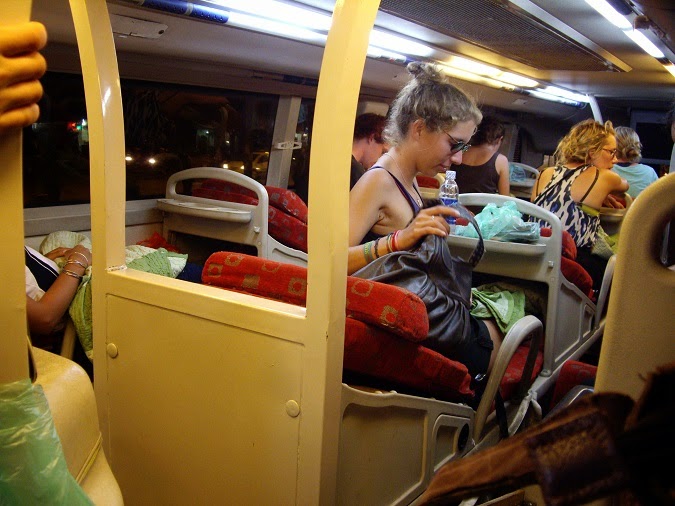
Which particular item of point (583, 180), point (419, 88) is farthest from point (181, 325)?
point (583, 180)

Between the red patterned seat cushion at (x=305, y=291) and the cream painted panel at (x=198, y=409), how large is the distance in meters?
0.28

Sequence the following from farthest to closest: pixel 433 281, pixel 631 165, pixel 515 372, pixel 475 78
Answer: pixel 631 165 < pixel 475 78 < pixel 515 372 < pixel 433 281

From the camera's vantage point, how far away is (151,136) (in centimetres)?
412

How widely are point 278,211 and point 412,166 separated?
6.23ft

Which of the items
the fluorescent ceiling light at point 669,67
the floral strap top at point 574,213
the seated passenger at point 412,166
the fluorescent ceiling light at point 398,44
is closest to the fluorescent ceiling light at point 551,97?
the fluorescent ceiling light at point 669,67

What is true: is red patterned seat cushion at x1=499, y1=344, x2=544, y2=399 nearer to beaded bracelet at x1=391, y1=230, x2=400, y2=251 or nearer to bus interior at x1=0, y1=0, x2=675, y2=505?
bus interior at x1=0, y1=0, x2=675, y2=505

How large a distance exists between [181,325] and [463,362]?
1179 mm

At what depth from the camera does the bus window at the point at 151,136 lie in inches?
135

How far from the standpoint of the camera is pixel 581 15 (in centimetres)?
370

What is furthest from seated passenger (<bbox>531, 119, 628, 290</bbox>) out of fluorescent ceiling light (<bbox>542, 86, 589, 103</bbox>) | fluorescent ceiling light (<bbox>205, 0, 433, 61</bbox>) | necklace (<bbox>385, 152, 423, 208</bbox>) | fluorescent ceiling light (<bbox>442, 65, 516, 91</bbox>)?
fluorescent ceiling light (<bbox>542, 86, 589, 103</bbox>)

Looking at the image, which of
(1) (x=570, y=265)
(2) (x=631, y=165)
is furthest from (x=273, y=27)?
(2) (x=631, y=165)

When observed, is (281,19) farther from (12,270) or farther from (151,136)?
(12,270)

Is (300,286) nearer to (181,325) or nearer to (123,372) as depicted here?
(181,325)

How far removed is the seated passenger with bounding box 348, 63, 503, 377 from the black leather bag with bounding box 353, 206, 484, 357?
12cm
